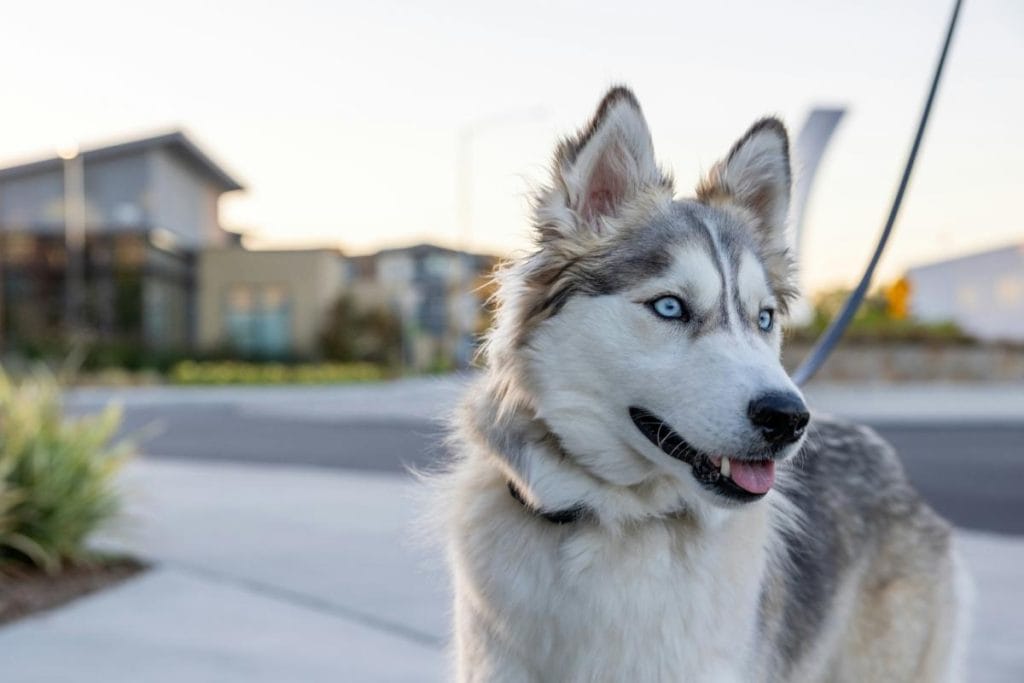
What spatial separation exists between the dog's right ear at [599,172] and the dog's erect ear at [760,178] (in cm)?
28

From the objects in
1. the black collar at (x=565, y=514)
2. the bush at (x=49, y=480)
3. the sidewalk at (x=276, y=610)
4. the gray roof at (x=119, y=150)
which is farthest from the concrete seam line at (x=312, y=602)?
the gray roof at (x=119, y=150)

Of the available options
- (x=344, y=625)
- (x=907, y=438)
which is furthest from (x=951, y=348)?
(x=344, y=625)

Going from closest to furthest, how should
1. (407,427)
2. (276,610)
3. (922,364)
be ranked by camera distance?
(276,610) → (407,427) → (922,364)

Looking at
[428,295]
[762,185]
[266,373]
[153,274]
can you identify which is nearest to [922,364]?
[266,373]

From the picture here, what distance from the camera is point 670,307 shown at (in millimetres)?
2885

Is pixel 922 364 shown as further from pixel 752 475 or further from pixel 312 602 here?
pixel 752 475

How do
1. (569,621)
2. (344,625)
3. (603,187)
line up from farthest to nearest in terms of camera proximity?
(344,625) → (603,187) → (569,621)

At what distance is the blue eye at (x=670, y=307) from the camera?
288 centimetres

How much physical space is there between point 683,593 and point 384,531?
6.03 meters

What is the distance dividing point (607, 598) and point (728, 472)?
0.45 m

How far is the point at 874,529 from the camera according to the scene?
368cm

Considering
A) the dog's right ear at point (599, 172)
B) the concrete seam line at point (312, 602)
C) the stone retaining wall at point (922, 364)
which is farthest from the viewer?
the stone retaining wall at point (922, 364)

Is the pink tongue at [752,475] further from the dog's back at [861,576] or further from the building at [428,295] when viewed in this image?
the building at [428,295]

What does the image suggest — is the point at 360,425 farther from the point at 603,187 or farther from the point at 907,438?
the point at 603,187
